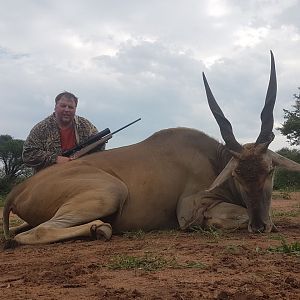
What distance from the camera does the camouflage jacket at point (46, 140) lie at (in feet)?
20.2

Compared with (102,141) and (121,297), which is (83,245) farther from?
(102,141)

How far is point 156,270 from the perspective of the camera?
9.36 feet

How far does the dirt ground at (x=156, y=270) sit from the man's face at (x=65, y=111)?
260cm

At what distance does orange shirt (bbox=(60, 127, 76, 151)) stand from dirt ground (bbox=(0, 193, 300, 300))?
8.16ft

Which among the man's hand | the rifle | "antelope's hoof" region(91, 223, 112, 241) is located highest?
the rifle

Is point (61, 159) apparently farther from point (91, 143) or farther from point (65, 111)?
point (65, 111)

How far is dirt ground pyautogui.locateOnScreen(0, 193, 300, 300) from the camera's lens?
2.36 m

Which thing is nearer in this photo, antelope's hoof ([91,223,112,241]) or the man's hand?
antelope's hoof ([91,223,112,241])

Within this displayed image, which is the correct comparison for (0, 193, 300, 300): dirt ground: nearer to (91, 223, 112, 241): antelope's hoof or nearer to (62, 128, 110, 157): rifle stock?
(91, 223, 112, 241): antelope's hoof

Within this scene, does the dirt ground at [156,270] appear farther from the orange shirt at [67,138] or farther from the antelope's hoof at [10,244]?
the orange shirt at [67,138]

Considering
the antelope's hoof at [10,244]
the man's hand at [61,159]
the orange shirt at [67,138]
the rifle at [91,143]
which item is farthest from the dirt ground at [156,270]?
the orange shirt at [67,138]

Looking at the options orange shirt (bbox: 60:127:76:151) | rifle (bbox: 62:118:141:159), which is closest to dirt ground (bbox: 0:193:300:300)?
rifle (bbox: 62:118:141:159)

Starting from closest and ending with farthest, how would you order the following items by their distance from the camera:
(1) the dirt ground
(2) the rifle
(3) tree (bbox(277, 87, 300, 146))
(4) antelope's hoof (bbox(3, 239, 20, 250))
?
(1) the dirt ground < (4) antelope's hoof (bbox(3, 239, 20, 250)) < (2) the rifle < (3) tree (bbox(277, 87, 300, 146))

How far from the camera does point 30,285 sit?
2.66 metres
